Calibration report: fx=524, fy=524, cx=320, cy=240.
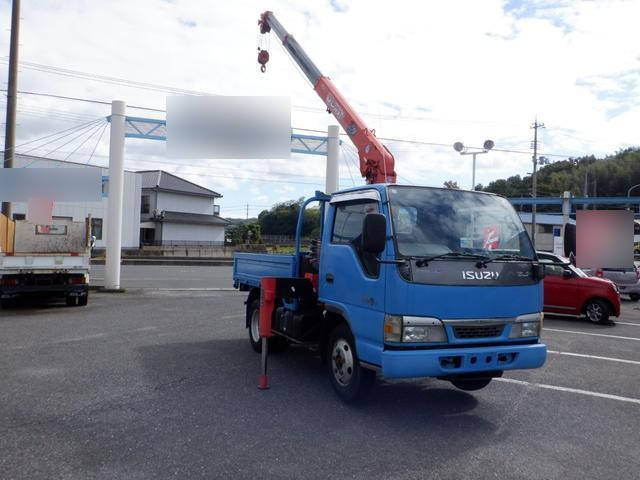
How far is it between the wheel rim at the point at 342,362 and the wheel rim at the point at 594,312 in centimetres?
885

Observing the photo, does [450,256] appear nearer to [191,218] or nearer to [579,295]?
[579,295]

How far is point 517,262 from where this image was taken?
17.1ft

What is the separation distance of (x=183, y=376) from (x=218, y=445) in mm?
2363

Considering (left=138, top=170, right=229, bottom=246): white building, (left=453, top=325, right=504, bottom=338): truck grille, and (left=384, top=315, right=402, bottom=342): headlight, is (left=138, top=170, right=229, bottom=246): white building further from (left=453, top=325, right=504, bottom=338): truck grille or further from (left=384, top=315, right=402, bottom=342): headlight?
(left=453, top=325, right=504, bottom=338): truck grille

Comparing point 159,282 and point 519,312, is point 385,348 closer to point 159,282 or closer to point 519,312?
point 519,312

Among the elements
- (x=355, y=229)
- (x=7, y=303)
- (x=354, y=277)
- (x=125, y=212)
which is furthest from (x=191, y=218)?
(x=354, y=277)

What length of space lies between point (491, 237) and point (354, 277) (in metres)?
1.45

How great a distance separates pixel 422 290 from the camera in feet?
15.7

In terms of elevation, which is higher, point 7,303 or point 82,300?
point 82,300

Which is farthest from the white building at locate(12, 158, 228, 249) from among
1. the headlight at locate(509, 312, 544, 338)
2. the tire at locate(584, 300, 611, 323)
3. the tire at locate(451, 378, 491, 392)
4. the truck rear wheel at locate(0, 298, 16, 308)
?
the headlight at locate(509, 312, 544, 338)

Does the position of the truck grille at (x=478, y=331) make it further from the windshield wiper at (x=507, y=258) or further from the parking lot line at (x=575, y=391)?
the parking lot line at (x=575, y=391)

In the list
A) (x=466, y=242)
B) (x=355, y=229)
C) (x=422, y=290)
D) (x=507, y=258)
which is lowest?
(x=422, y=290)

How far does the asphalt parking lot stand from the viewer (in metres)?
4.02

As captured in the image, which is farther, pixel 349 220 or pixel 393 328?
pixel 349 220
